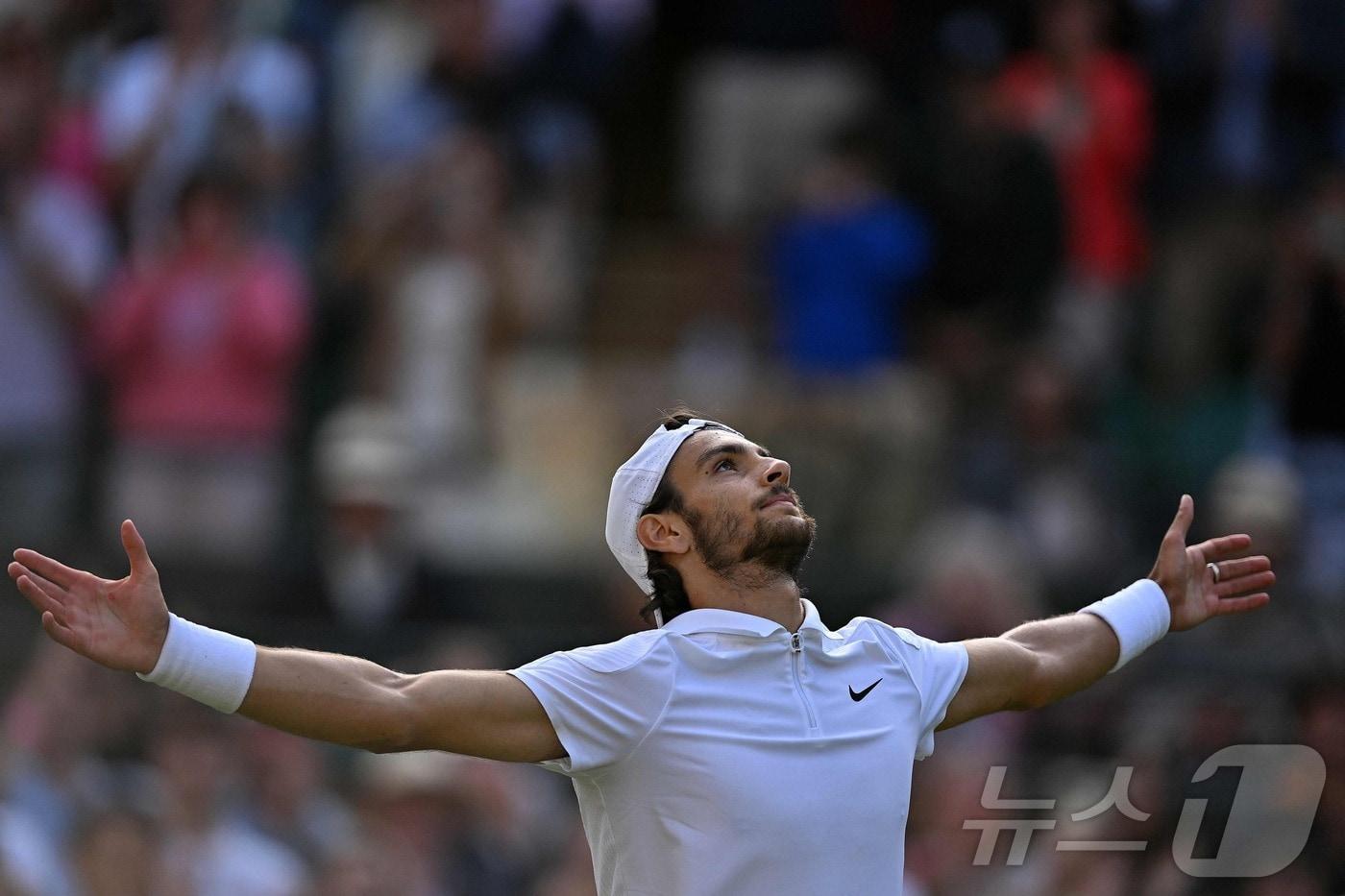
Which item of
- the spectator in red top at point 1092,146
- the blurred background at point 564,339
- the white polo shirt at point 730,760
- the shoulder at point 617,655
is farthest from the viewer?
the spectator in red top at point 1092,146

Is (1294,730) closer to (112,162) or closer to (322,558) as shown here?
(322,558)

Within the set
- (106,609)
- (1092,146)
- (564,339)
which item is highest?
(1092,146)

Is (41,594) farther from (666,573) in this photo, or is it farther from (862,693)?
(862,693)

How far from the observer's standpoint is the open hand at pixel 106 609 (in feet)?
15.7

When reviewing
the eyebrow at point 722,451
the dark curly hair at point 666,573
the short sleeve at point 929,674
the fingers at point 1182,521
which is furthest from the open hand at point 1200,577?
the dark curly hair at point 666,573

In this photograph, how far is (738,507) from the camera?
5480 mm

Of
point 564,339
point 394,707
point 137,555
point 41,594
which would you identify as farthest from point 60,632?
point 564,339

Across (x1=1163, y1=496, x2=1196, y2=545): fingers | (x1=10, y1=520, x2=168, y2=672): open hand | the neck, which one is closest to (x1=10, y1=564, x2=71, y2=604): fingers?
(x1=10, y1=520, x2=168, y2=672): open hand

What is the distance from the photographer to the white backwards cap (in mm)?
5594

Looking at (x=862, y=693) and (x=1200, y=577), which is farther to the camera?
(x=1200, y=577)

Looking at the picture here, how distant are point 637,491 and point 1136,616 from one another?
129cm

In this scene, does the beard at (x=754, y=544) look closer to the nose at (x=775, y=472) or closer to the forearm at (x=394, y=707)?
the nose at (x=775, y=472)

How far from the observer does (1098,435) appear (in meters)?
11.1

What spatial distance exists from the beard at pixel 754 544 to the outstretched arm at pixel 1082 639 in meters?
0.53
